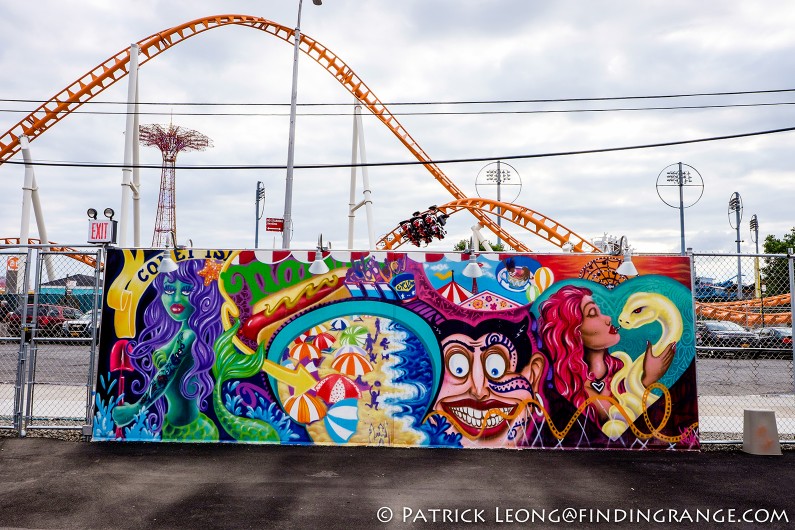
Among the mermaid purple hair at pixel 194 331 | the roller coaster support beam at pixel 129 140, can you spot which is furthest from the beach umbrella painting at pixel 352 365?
the roller coaster support beam at pixel 129 140

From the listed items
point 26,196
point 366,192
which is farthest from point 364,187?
point 26,196

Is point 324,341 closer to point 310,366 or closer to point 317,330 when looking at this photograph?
point 317,330

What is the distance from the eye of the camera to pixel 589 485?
627cm

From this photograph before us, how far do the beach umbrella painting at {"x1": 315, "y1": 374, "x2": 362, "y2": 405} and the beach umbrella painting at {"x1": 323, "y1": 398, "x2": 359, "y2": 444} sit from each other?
0.23 ft

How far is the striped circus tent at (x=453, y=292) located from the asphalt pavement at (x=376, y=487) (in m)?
2.08

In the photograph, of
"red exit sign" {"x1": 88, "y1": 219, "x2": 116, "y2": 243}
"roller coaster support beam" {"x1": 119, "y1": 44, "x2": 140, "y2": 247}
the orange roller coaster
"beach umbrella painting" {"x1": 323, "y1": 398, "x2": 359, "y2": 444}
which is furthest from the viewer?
"roller coaster support beam" {"x1": 119, "y1": 44, "x2": 140, "y2": 247}

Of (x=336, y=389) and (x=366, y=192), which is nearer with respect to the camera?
(x=336, y=389)

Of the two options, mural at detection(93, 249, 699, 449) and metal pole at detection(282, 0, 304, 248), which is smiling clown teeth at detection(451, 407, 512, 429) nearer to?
mural at detection(93, 249, 699, 449)

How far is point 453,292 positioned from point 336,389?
2112mm

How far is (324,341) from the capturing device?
791cm

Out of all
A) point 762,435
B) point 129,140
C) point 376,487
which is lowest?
point 376,487

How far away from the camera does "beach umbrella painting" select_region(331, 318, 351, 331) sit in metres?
7.93

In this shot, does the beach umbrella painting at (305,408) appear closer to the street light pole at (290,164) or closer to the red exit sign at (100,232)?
the red exit sign at (100,232)

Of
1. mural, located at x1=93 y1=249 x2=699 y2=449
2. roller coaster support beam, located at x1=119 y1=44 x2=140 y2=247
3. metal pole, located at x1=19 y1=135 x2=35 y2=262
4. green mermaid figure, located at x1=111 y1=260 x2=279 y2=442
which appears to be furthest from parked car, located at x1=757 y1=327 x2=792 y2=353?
metal pole, located at x1=19 y1=135 x2=35 y2=262
